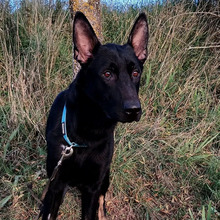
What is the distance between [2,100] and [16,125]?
0.41 meters

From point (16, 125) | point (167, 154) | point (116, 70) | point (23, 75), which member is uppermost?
point (116, 70)

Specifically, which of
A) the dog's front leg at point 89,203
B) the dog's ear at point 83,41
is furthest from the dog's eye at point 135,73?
the dog's front leg at point 89,203

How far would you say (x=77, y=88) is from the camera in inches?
74.0

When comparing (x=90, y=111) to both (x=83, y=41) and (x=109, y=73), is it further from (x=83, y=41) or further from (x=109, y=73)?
(x=83, y=41)

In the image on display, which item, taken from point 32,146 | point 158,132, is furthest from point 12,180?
point 158,132

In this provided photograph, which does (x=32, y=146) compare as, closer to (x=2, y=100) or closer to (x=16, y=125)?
(x=16, y=125)

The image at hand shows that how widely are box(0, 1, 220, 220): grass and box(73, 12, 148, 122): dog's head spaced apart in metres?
0.77

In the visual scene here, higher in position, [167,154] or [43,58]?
[43,58]

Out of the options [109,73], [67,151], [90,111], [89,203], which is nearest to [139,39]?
[109,73]

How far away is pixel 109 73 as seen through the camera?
1781 mm

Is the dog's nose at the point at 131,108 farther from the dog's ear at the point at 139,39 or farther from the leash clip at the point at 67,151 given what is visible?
the dog's ear at the point at 139,39

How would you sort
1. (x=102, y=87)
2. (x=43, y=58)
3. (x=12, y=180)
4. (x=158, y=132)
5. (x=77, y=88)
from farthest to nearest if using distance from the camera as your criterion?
(x=43, y=58), (x=158, y=132), (x=12, y=180), (x=77, y=88), (x=102, y=87)

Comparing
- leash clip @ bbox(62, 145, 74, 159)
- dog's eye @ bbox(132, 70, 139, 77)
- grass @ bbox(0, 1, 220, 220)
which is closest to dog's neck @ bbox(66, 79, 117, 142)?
leash clip @ bbox(62, 145, 74, 159)

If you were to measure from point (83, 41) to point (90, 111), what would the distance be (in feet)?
1.45
